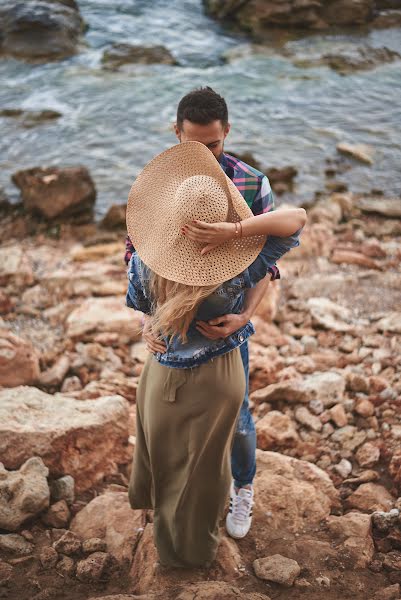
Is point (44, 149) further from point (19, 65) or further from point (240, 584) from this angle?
point (240, 584)

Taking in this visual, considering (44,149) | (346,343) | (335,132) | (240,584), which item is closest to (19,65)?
(44,149)

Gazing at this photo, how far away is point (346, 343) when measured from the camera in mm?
5051

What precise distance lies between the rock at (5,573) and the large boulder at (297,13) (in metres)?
16.7

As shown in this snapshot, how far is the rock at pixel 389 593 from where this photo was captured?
2622 mm

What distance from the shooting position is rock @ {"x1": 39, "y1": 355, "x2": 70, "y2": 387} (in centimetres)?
453

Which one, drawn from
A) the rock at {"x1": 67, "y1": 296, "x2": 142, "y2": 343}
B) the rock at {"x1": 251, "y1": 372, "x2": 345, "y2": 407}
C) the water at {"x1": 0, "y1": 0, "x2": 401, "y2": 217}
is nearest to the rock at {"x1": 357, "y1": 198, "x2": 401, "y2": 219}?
the water at {"x1": 0, "y1": 0, "x2": 401, "y2": 217}

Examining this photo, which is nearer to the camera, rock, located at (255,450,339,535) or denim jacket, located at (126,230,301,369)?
denim jacket, located at (126,230,301,369)

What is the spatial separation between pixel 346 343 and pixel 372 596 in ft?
8.59

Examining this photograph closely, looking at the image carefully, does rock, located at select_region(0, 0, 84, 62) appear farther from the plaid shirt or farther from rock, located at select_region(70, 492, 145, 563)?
rock, located at select_region(70, 492, 145, 563)

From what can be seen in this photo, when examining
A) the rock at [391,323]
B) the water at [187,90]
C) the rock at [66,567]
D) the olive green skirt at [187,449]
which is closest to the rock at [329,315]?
the rock at [391,323]

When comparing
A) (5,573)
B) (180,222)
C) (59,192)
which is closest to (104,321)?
(5,573)

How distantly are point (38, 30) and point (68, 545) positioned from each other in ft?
51.6

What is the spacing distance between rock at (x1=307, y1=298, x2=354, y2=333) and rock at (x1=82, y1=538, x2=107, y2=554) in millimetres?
2977

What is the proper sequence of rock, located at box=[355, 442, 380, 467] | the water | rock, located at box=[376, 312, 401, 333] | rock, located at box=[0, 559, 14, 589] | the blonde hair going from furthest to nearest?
1. the water
2. rock, located at box=[376, 312, 401, 333]
3. rock, located at box=[355, 442, 380, 467]
4. rock, located at box=[0, 559, 14, 589]
5. the blonde hair
